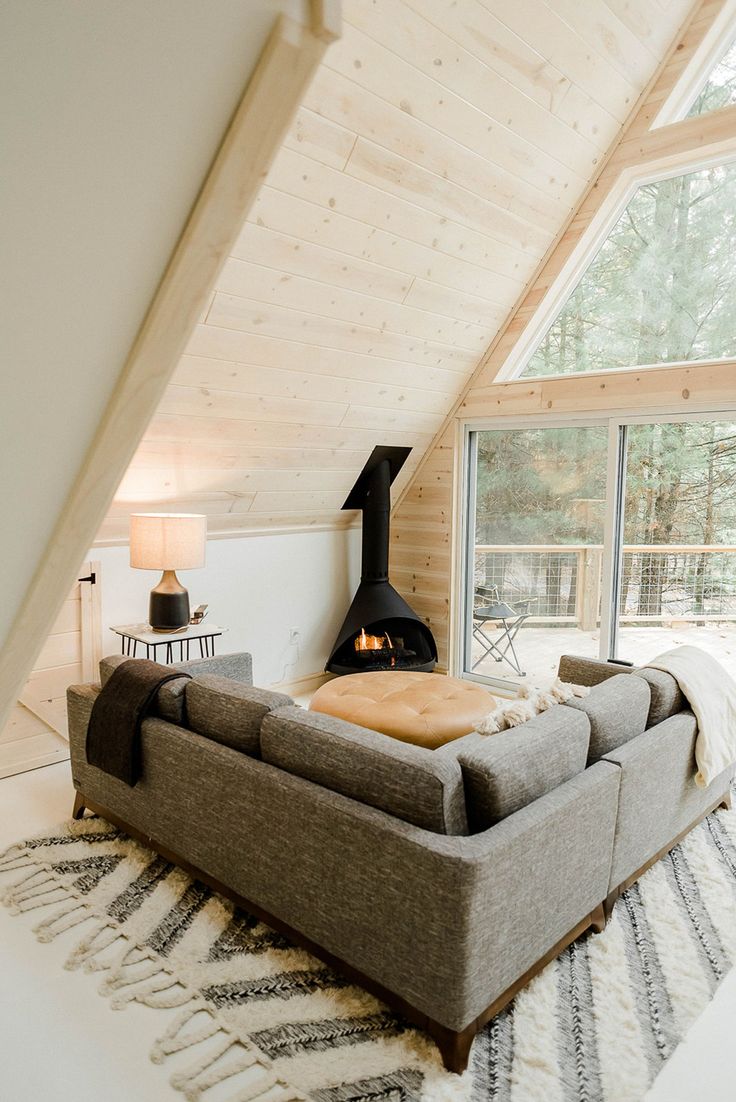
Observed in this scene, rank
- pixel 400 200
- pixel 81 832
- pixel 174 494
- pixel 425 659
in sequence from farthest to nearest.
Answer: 1. pixel 425 659
2. pixel 174 494
3. pixel 400 200
4. pixel 81 832

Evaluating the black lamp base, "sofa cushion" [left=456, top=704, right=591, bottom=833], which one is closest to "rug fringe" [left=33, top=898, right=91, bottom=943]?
"sofa cushion" [left=456, top=704, right=591, bottom=833]

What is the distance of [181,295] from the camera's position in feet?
2.42

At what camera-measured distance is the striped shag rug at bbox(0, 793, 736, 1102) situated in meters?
1.89

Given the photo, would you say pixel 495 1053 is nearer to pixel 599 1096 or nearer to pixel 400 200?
pixel 599 1096

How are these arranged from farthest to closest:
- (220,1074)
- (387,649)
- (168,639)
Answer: (387,649), (168,639), (220,1074)

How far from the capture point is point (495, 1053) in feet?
6.52

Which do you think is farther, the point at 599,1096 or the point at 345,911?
the point at 345,911

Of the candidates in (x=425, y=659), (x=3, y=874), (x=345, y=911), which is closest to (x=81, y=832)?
(x=3, y=874)

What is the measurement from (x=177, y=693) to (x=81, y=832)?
820mm

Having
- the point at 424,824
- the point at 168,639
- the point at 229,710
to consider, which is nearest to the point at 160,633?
the point at 168,639

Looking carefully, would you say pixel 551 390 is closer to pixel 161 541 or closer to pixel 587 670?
pixel 587 670

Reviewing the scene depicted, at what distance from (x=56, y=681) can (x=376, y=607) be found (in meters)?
2.03

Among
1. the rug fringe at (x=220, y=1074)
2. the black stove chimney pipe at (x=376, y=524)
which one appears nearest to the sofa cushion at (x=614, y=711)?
the rug fringe at (x=220, y=1074)

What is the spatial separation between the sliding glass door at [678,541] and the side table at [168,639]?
7.88ft
